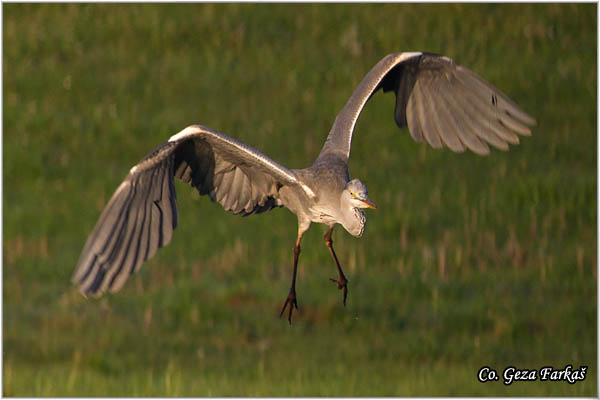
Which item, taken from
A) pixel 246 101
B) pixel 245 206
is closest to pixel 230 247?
pixel 246 101

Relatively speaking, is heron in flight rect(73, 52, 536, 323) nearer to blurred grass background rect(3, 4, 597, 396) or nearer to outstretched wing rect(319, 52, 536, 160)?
outstretched wing rect(319, 52, 536, 160)

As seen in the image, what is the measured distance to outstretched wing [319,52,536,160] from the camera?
26.0 feet

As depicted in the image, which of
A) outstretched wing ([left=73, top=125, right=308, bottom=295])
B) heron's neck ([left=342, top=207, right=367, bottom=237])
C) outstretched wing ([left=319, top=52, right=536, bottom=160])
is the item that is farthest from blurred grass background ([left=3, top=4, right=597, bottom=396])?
heron's neck ([left=342, top=207, right=367, bottom=237])

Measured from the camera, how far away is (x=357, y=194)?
22.3 ft

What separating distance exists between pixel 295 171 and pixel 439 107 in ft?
5.21

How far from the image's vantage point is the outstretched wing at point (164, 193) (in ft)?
22.0

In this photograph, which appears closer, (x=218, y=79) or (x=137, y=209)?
(x=137, y=209)

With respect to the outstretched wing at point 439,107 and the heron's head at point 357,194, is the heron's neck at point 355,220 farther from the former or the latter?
the outstretched wing at point 439,107

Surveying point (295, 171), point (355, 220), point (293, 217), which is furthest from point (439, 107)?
point (293, 217)

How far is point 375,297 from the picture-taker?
1369 cm

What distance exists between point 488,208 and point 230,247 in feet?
10.9

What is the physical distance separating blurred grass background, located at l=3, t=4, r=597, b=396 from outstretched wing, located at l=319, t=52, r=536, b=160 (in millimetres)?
3463

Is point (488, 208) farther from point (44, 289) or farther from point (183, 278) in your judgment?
point (44, 289)

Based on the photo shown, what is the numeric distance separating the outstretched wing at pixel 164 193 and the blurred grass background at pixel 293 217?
3.75 metres
